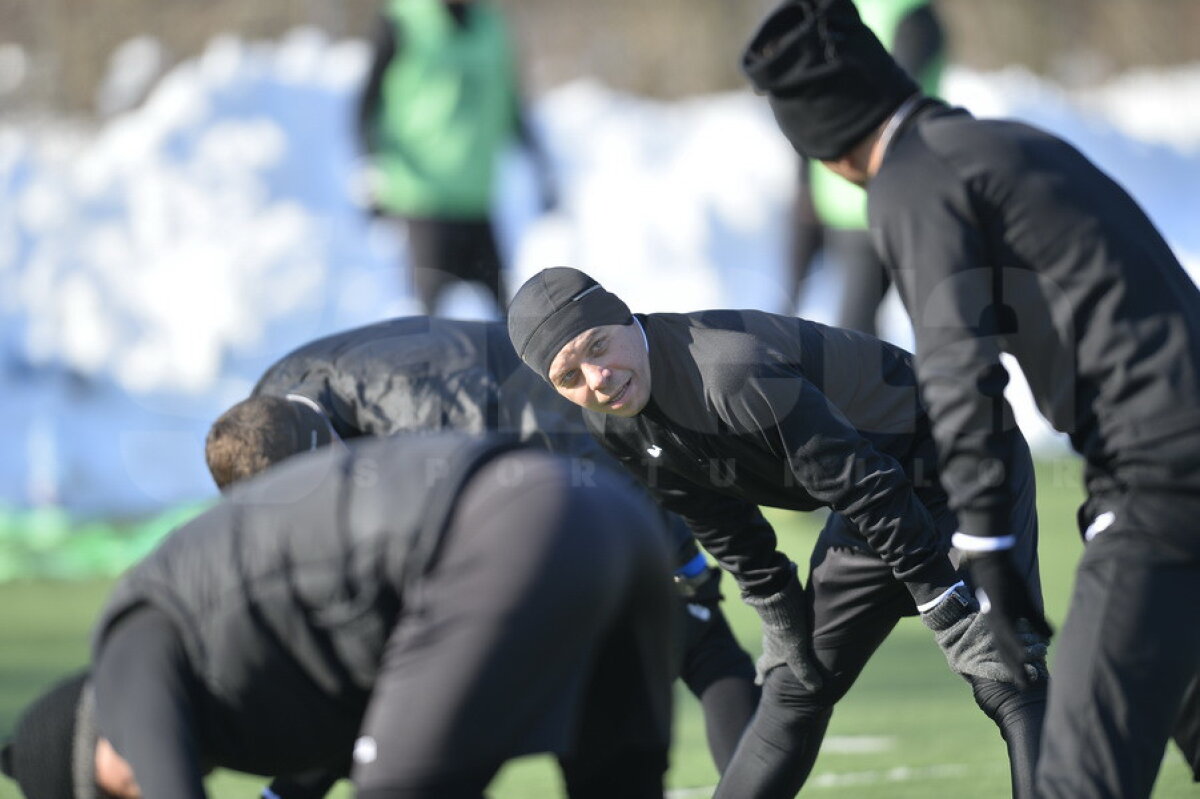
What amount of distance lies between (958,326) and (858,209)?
567 centimetres

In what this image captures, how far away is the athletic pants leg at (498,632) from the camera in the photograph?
274 cm

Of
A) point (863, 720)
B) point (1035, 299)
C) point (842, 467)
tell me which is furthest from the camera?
point (863, 720)

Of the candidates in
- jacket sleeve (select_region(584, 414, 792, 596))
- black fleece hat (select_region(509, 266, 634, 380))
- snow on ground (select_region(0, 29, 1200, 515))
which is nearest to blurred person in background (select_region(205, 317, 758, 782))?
jacket sleeve (select_region(584, 414, 792, 596))

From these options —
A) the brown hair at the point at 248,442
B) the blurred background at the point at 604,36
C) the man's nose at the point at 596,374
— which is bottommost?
the brown hair at the point at 248,442

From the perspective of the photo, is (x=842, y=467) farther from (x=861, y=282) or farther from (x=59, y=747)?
(x=861, y=282)

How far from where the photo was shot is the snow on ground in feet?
41.4

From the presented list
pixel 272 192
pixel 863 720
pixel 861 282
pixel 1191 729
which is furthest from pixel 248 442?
pixel 272 192

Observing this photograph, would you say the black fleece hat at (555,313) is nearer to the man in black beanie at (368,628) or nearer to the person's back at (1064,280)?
the person's back at (1064,280)

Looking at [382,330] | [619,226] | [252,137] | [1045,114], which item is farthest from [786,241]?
[382,330]

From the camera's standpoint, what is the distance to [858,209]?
348 inches

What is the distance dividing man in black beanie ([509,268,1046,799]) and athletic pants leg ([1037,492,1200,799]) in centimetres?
52

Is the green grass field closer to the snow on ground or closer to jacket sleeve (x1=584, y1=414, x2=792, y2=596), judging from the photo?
jacket sleeve (x1=584, y1=414, x2=792, y2=596)

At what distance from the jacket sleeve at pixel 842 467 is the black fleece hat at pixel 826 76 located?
2.01ft

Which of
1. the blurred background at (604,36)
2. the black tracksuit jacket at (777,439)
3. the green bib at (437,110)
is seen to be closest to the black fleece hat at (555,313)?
the black tracksuit jacket at (777,439)
